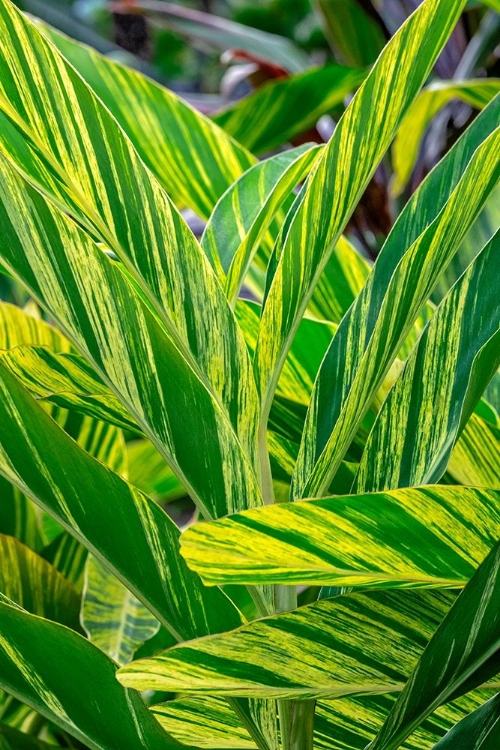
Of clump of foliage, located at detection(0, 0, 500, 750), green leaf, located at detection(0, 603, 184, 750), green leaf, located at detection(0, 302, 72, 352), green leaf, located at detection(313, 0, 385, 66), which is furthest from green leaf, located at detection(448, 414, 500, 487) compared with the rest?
green leaf, located at detection(313, 0, 385, 66)

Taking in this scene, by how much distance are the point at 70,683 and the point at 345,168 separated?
217 millimetres

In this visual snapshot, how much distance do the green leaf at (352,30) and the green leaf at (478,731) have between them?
1513mm

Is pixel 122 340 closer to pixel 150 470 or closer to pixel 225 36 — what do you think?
pixel 150 470

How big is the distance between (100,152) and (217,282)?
0.06 metres

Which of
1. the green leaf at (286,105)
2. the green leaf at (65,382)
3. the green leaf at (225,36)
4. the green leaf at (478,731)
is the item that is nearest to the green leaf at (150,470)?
the green leaf at (65,382)

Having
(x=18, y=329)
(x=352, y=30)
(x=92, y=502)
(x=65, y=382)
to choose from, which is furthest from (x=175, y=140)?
(x=352, y=30)

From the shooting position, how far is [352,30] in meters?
1.66

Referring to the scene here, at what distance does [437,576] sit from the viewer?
0.26 meters

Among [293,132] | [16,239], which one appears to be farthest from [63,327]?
[293,132]

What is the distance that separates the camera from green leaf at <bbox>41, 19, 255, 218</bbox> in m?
0.69

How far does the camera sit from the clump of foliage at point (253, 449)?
0.78ft

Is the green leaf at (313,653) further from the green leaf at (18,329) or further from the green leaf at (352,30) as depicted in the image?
the green leaf at (352,30)

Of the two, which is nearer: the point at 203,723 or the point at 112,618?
the point at 203,723

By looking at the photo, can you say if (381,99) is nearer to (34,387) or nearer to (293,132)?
(34,387)
